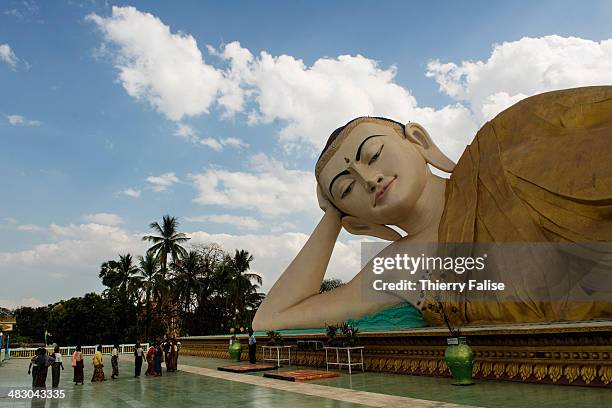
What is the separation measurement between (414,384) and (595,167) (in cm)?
573

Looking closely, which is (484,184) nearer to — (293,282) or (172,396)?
(293,282)

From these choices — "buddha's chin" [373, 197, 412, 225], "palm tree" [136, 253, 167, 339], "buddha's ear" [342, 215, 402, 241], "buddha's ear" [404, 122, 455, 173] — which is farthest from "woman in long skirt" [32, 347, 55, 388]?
"palm tree" [136, 253, 167, 339]

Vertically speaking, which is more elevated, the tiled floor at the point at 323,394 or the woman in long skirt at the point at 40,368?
the woman in long skirt at the point at 40,368

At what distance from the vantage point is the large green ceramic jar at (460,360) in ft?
26.0

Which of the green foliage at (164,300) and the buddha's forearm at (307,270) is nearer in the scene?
the buddha's forearm at (307,270)

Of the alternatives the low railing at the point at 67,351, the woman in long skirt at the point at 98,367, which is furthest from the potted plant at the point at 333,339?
the low railing at the point at 67,351

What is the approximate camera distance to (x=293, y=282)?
52.3 ft

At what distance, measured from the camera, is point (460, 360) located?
7938mm

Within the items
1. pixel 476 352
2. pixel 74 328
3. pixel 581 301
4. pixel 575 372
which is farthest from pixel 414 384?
pixel 74 328

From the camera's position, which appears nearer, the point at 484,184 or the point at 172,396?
the point at 172,396

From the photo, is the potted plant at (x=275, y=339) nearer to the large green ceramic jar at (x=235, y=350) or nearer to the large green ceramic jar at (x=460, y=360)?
the large green ceramic jar at (x=235, y=350)

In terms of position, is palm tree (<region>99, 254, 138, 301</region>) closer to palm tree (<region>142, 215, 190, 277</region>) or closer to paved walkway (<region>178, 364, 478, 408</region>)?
palm tree (<region>142, 215, 190, 277</region>)

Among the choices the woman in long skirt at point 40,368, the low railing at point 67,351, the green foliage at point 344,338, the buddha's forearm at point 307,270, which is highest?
the buddha's forearm at point 307,270

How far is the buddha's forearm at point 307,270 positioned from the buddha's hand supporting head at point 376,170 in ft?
1.91
